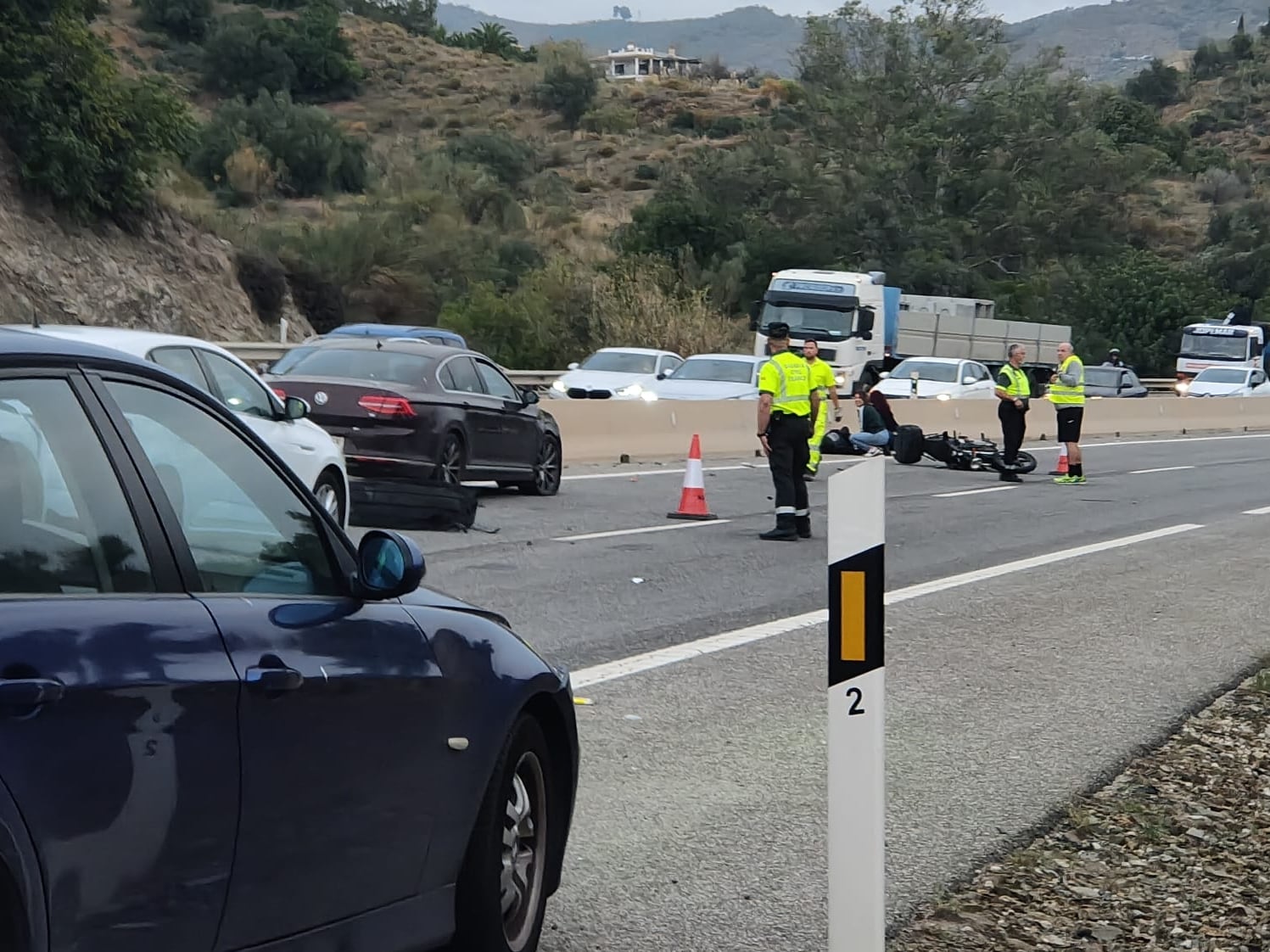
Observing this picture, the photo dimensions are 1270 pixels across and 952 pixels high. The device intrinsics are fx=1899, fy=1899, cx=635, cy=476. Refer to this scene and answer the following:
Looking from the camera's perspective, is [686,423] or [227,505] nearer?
[227,505]

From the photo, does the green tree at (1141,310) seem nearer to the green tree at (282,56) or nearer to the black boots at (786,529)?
the green tree at (282,56)

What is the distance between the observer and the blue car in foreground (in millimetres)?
3102

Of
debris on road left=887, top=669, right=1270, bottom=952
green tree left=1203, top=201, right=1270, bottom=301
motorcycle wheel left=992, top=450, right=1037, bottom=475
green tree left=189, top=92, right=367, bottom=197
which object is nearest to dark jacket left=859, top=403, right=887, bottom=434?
motorcycle wheel left=992, top=450, right=1037, bottom=475

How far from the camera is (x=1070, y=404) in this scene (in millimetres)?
24922

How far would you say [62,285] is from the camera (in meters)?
36.0

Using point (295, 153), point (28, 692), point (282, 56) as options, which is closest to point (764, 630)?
point (28, 692)

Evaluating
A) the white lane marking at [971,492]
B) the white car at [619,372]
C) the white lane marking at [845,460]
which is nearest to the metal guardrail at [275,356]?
the white car at [619,372]

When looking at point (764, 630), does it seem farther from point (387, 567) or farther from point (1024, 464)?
point (1024, 464)

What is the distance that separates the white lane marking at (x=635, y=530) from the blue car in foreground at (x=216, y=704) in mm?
10845

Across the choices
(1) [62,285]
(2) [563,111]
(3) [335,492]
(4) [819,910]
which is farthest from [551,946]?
(2) [563,111]

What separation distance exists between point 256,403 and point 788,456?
4.64 meters

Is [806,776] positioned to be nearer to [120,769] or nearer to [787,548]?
[120,769]

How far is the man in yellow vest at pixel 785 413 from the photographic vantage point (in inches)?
612

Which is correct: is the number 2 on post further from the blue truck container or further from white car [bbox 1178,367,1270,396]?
white car [bbox 1178,367,1270,396]
